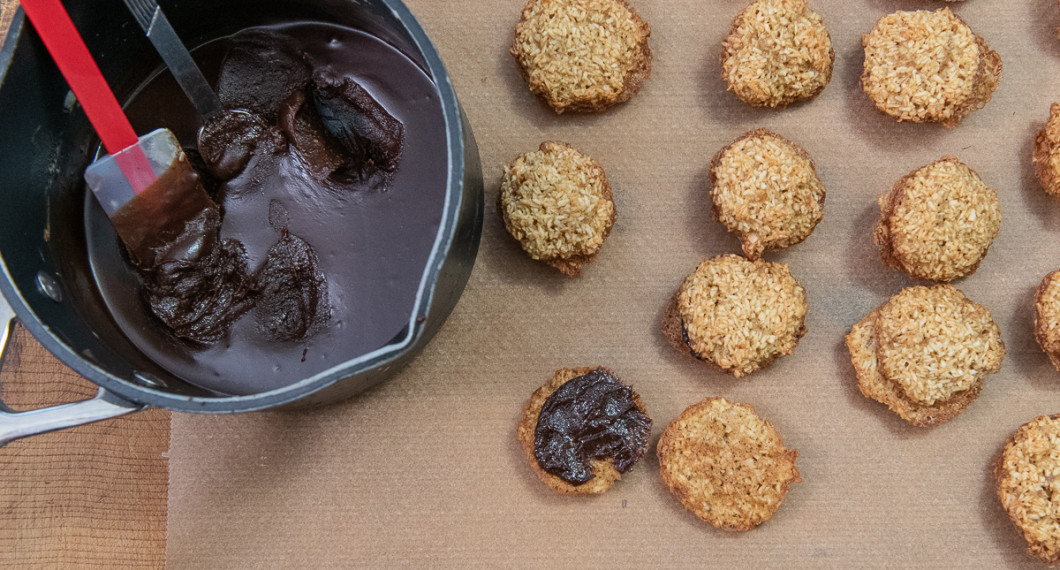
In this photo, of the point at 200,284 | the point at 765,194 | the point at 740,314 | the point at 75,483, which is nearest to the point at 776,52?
the point at 765,194

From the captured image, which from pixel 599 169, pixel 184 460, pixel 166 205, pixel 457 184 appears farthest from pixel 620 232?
pixel 184 460

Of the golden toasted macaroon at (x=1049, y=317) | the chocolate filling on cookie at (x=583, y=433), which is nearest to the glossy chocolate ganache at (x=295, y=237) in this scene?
the chocolate filling on cookie at (x=583, y=433)

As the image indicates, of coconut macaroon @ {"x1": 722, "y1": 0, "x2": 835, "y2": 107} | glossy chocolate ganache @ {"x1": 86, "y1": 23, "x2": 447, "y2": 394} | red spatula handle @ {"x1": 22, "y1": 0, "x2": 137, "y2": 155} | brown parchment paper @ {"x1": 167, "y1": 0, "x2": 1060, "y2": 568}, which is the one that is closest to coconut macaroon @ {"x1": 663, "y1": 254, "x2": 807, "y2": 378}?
brown parchment paper @ {"x1": 167, "y1": 0, "x2": 1060, "y2": 568}

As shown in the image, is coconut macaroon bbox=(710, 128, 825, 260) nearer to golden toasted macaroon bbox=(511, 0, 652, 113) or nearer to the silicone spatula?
golden toasted macaroon bbox=(511, 0, 652, 113)

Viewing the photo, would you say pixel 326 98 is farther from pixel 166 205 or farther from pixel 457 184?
pixel 457 184

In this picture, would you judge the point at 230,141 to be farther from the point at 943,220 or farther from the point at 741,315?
the point at 943,220

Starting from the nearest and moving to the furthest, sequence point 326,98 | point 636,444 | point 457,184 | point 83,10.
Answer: point 457,184
point 83,10
point 326,98
point 636,444
